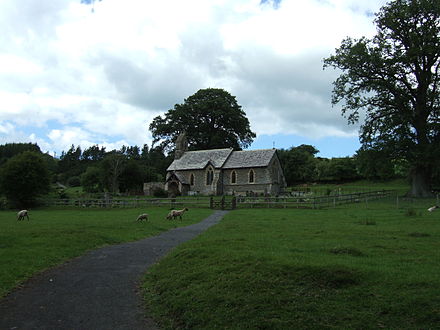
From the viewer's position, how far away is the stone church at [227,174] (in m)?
59.0

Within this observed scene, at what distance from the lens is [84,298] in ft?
28.1

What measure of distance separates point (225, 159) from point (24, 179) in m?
30.2

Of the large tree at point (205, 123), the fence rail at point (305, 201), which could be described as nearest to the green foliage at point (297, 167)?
the large tree at point (205, 123)

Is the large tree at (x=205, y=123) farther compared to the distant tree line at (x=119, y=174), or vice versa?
the large tree at (x=205, y=123)

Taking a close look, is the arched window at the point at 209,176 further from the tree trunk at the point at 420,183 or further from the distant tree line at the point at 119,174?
the tree trunk at the point at 420,183

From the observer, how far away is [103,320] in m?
7.23

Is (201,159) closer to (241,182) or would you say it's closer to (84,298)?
(241,182)

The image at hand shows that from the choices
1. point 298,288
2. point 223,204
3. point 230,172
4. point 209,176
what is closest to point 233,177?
point 230,172

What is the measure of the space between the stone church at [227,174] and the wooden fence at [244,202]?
1705cm

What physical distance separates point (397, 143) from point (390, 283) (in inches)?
1423

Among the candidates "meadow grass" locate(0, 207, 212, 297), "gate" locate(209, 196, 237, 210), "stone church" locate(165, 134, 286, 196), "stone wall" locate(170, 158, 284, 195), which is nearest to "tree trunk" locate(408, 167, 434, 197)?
"gate" locate(209, 196, 237, 210)

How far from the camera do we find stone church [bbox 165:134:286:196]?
194ft

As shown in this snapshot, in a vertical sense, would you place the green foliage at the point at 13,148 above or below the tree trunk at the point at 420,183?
above

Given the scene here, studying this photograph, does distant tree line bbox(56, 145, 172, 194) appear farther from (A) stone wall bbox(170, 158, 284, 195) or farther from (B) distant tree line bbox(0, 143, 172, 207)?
(A) stone wall bbox(170, 158, 284, 195)
